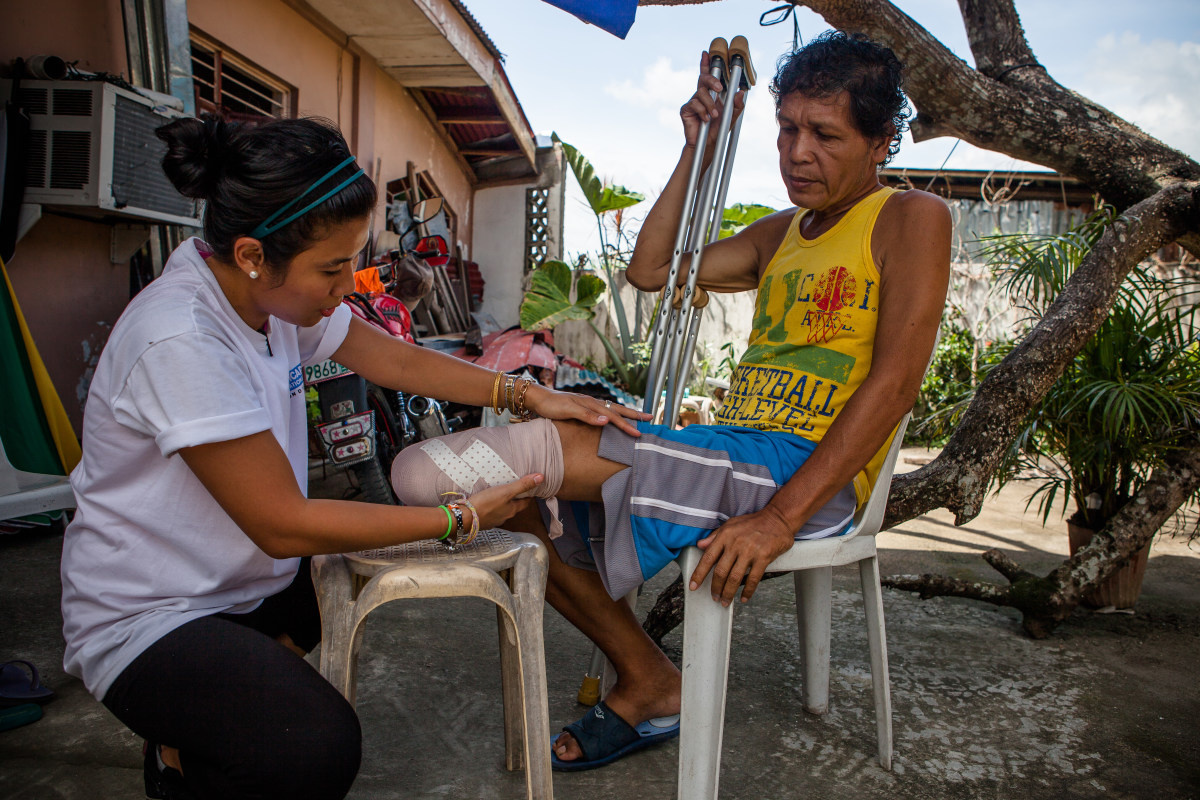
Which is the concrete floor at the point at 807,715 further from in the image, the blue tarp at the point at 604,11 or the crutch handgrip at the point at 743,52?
the blue tarp at the point at 604,11

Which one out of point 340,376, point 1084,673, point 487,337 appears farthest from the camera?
point 487,337

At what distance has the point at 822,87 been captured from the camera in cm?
186

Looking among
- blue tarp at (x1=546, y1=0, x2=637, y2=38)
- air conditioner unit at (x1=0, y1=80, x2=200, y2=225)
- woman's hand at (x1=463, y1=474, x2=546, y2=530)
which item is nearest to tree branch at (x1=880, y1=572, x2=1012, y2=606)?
woman's hand at (x1=463, y1=474, x2=546, y2=530)

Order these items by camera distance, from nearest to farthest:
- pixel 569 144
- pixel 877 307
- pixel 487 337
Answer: pixel 877 307, pixel 487 337, pixel 569 144

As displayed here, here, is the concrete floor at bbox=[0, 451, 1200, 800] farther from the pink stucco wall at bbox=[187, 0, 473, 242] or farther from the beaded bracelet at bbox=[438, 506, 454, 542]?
the pink stucco wall at bbox=[187, 0, 473, 242]

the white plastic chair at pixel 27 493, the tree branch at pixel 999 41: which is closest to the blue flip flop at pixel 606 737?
the white plastic chair at pixel 27 493

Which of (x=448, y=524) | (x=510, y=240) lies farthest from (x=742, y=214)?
(x=448, y=524)

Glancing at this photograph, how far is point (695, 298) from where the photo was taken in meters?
2.35

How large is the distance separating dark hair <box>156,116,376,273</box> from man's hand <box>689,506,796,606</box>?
0.98 metres

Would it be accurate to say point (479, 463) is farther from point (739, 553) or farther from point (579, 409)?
point (739, 553)

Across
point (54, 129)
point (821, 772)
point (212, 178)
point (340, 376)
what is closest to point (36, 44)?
point (54, 129)

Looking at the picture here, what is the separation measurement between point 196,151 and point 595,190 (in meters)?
7.88

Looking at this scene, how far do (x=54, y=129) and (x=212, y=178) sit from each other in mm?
2625

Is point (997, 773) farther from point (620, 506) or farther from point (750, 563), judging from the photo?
point (620, 506)
